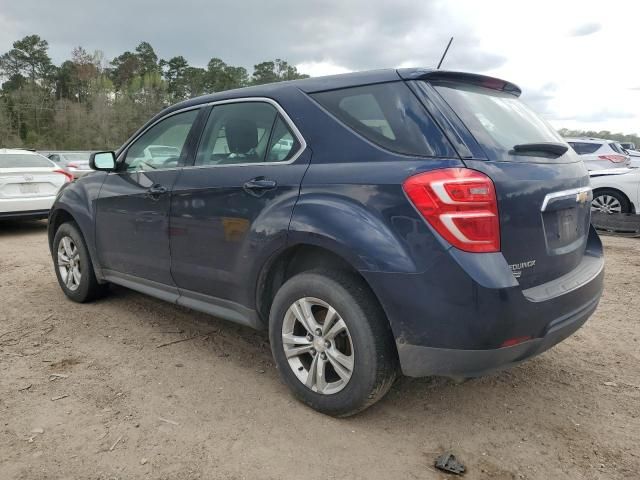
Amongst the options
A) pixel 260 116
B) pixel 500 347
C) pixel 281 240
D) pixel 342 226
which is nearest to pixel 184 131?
pixel 260 116

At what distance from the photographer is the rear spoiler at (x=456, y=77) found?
2.56 meters

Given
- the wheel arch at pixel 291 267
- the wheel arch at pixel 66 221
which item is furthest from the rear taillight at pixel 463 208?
the wheel arch at pixel 66 221

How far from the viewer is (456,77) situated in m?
2.67

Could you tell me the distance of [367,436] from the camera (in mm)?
2576

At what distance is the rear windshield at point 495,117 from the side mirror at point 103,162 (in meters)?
2.74

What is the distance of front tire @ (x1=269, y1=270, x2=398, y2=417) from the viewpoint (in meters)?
2.49

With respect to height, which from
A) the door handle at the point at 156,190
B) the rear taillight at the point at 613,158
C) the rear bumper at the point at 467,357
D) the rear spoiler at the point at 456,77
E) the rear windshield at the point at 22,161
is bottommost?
the rear bumper at the point at 467,357

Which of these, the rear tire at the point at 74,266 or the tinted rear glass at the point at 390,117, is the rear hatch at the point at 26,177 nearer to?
the rear tire at the point at 74,266

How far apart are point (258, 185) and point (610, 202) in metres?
8.57

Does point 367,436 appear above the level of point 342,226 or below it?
below

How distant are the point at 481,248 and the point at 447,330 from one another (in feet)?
1.28

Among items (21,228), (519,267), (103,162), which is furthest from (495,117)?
(21,228)

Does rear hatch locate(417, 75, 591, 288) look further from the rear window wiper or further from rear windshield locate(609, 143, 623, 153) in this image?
rear windshield locate(609, 143, 623, 153)

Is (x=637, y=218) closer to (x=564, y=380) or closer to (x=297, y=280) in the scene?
(x=564, y=380)
